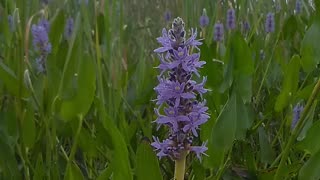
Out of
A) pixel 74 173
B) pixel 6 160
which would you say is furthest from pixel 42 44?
pixel 74 173

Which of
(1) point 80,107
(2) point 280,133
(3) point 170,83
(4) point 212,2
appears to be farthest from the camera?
(4) point 212,2

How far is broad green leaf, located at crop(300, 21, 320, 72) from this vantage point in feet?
2.66

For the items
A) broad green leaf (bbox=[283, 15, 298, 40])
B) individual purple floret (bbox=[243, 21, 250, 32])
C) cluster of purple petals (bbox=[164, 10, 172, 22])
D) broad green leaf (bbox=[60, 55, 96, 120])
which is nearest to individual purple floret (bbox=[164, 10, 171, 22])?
cluster of purple petals (bbox=[164, 10, 172, 22])

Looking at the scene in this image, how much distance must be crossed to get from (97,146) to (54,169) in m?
0.08

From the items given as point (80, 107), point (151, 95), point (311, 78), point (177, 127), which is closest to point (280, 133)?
point (311, 78)

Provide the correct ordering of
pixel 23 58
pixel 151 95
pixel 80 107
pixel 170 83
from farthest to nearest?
pixel 151 95 → pixel 23 58 → pixel 80 107 → pixel 170 83

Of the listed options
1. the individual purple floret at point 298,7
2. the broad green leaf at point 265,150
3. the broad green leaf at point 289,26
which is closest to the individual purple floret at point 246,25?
the individual purple floret at point 298,7

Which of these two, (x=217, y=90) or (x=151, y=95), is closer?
(x=217, y=90)

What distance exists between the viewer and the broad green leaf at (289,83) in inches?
31.5

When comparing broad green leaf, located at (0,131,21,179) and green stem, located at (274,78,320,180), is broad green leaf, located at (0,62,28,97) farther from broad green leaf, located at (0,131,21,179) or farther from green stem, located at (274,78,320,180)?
green stem, located at (274,78,320,180)

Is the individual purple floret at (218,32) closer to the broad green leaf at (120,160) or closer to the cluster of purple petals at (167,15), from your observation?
the cluster of purple petals at (167,15)

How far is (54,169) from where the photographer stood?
741mm

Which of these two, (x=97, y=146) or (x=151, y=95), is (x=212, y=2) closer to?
(x=151, y=95)

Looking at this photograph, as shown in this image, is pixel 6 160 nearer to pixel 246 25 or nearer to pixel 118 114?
pixel 118 114
